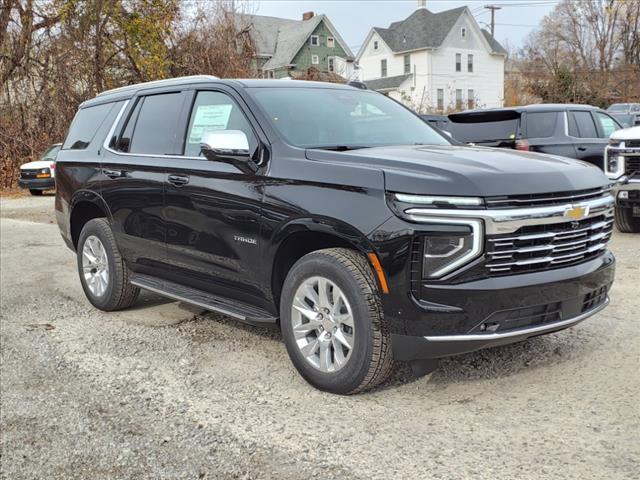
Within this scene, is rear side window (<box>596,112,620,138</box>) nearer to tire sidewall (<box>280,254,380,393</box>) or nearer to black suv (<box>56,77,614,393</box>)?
black suv (<box>56,77,614,393</box>)

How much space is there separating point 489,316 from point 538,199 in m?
0.67

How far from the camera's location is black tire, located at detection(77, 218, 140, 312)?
19.1 feet

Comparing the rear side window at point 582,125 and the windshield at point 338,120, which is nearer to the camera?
the windshield at point 338,120

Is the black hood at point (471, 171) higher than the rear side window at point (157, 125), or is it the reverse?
the rear side window at point (157, 125)

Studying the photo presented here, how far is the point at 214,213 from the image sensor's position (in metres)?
4.56

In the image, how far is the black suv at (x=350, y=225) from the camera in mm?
3461

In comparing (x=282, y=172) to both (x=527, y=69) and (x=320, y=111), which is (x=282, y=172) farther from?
(x=527, y=69)

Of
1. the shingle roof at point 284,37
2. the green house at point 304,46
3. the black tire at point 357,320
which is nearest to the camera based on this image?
the black tire at point 357,320

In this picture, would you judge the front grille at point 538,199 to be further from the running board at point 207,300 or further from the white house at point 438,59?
the white house at point 438,59

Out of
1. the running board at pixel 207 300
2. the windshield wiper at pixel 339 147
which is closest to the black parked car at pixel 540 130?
the windshield wiper at pixel 339 147

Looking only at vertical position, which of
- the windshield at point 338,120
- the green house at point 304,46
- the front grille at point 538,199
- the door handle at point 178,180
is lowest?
the front grille at point 538,199

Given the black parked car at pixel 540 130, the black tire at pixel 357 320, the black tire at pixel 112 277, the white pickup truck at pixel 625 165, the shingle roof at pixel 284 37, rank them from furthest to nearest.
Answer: the shingle roof at pixel 284 37 < the black parked car at pixel 540 130 < the white pickup truck at pixel 625 165 < the black tire at pixel 112 277 < the black tire at pixel 357 320

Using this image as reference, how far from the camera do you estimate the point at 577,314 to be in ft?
12.5

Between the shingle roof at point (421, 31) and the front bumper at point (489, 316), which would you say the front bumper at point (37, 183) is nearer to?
the front bumper at point (489, 316)
